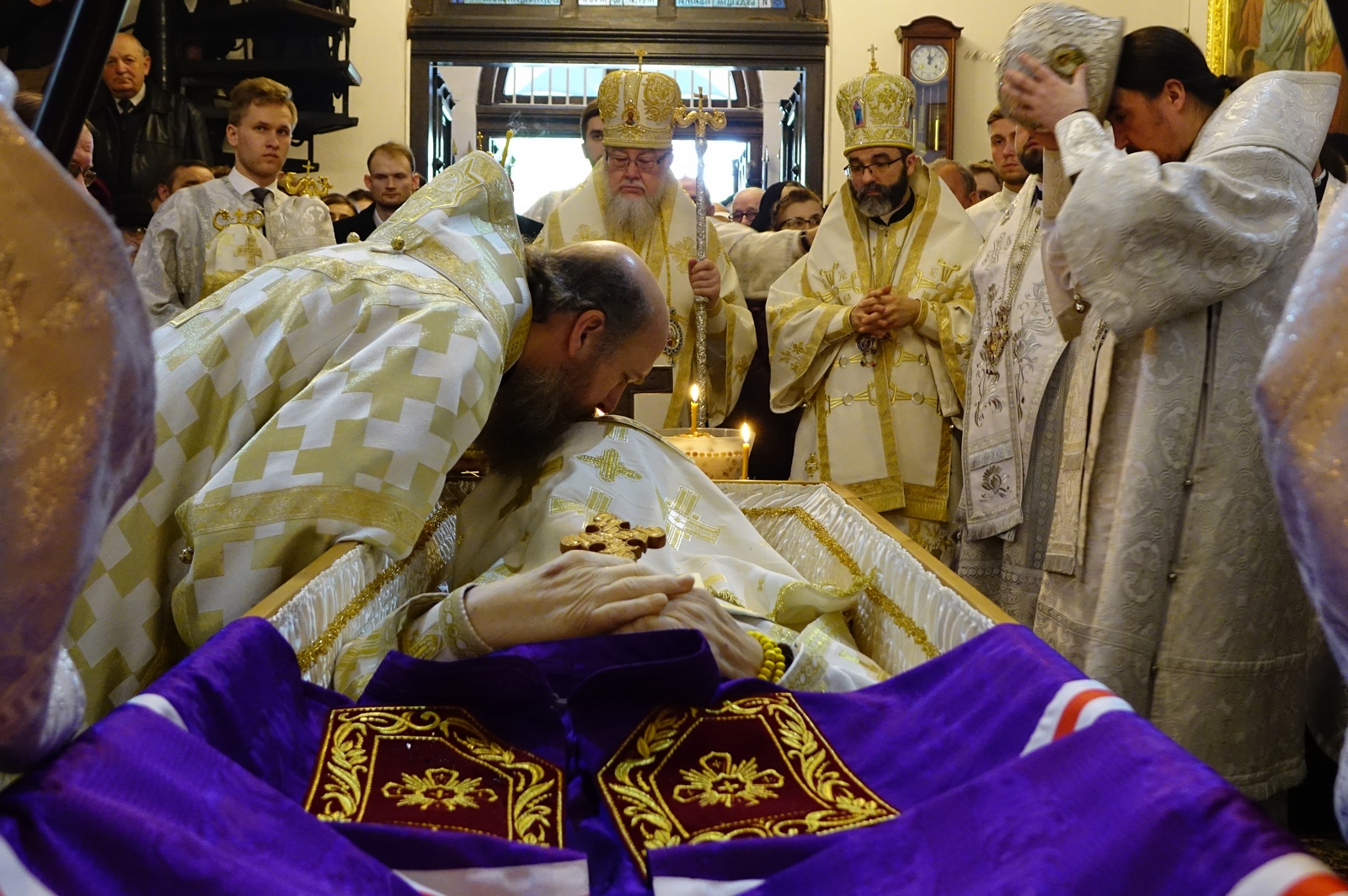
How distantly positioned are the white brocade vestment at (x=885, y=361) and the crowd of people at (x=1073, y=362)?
0.4 inches

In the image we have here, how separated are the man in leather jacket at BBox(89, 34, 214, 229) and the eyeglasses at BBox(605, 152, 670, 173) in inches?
122

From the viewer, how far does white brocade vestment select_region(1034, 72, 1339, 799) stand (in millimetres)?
2770

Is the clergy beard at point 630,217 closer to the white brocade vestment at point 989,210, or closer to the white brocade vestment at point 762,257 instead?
the white brocade vestment at point 762,257

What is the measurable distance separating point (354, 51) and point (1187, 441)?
9.33m

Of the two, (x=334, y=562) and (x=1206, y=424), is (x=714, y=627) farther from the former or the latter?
(x=1206, y=424)

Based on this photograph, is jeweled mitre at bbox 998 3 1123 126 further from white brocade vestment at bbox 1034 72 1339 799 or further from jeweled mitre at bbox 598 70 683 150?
jeweled mitre at bbox 598 70 683 150

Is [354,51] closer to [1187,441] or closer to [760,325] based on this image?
[760,325]

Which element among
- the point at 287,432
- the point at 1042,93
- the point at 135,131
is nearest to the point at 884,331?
the point at 1042,93

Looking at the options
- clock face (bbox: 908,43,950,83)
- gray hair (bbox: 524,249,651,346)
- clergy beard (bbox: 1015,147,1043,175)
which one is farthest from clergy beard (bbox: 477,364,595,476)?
clock face (bbox: 908,43,950,83)

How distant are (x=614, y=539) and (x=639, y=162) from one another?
3.34 metres

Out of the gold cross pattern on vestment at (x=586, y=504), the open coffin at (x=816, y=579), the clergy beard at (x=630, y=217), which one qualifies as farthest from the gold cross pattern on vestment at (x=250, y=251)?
the gold cross pattern on vestment at (x=586, y=504)

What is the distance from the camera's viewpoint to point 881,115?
4.96 meters

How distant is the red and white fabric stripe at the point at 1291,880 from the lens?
81cm

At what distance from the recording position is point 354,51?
1049cm
